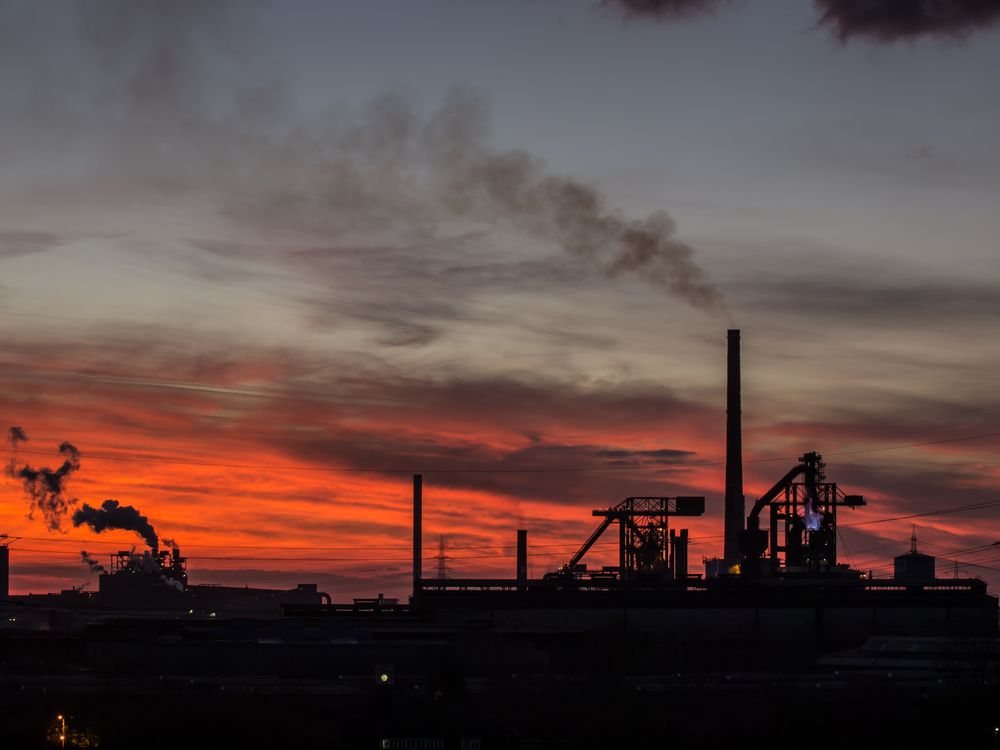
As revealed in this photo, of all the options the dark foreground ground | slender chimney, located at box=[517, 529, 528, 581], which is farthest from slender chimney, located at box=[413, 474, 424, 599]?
the dark foreground ground

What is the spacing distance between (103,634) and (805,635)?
49.2 metres

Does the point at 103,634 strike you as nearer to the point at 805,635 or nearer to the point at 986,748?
the point at 805,635

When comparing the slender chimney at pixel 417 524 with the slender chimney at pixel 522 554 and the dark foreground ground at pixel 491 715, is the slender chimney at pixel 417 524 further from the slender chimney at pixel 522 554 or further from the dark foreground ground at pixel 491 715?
the dark foreground ground at pixel 491 715

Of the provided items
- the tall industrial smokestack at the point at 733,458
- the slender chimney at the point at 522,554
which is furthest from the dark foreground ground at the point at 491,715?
the slender chimney at the point at 522,554

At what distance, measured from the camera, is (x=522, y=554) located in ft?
512

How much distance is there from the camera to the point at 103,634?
95.1m

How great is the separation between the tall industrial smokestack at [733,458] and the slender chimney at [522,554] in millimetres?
28125

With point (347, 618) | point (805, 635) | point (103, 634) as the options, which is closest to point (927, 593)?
point (805, 635)

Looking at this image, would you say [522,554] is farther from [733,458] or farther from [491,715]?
[491,715]

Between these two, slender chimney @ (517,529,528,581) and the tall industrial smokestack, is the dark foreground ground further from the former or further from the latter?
slender chimney @ (517,529,528,581)

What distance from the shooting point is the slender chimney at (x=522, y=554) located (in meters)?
155

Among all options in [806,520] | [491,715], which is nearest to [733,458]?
[806,520]

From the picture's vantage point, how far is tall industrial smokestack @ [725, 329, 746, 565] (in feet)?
422

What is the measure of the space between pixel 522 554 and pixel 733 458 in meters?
34.0
